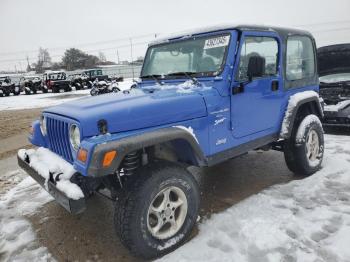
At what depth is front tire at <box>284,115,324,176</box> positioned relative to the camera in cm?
461

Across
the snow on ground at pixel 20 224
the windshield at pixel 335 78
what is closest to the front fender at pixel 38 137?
the snow on ground at pixel 20 224

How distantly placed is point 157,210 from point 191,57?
73.3 inches

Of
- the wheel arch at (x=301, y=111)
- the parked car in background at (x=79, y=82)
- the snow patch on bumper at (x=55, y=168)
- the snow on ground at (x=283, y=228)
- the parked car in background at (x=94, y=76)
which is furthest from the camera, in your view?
the parked car in background at (x=94, y=76)

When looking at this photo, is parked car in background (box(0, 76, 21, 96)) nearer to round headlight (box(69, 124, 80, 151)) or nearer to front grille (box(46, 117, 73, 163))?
front grille (box(46, 117, 73, 163))

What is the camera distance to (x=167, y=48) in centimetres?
432

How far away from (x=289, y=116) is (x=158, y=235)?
249 cm

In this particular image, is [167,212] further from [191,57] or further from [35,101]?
[35,101]

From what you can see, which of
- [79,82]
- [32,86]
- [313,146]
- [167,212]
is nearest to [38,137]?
[167,212]

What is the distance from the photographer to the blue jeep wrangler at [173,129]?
2.80 m

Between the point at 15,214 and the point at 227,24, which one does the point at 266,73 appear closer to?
the point at 227,24

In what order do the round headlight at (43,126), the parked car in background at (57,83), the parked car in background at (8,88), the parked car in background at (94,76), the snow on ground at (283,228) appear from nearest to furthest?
the snow on ground at (283,228) < the round headlight at (43,126) < the parked car in background at (8,88) < the parked car in background at (57,83) < the parked car in background at (94,76)

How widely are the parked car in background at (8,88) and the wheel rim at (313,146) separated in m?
28.3

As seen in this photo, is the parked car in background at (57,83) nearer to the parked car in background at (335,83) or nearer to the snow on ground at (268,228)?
the parked car in background at (335,83)

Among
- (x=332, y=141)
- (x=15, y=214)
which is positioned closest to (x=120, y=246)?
(x=15, y=214)
